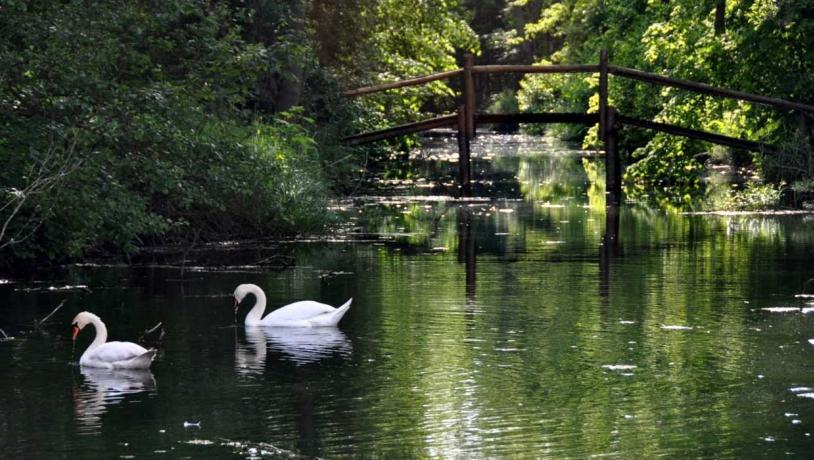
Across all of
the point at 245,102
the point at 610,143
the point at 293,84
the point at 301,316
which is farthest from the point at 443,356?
the point at 610,143

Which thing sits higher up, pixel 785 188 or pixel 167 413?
pixel 785 188

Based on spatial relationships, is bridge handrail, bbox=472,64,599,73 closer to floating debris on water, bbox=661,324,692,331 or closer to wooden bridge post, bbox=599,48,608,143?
wooden bridge post, bbox=599,48,608,143

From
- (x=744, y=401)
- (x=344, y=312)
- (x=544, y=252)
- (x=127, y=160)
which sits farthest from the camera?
(x=544, y=252)

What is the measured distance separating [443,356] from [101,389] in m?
3.15

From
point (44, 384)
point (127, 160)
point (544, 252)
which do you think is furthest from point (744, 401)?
point (544, 252)

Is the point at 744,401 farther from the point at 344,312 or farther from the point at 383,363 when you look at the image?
the point at 344,312

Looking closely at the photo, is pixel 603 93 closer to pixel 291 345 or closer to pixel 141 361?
pixel 291 345

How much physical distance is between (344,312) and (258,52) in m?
8.49

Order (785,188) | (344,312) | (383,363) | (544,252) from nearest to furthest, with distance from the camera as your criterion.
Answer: (383,363) → (344,312) → (544,252) → (785,188)

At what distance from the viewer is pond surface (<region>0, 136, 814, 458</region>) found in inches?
436

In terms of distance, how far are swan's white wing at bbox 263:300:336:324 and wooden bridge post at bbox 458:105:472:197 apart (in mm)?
19406

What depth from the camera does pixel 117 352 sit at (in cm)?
1364

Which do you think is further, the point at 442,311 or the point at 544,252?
the point at 544,252

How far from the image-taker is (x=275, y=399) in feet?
40.8
